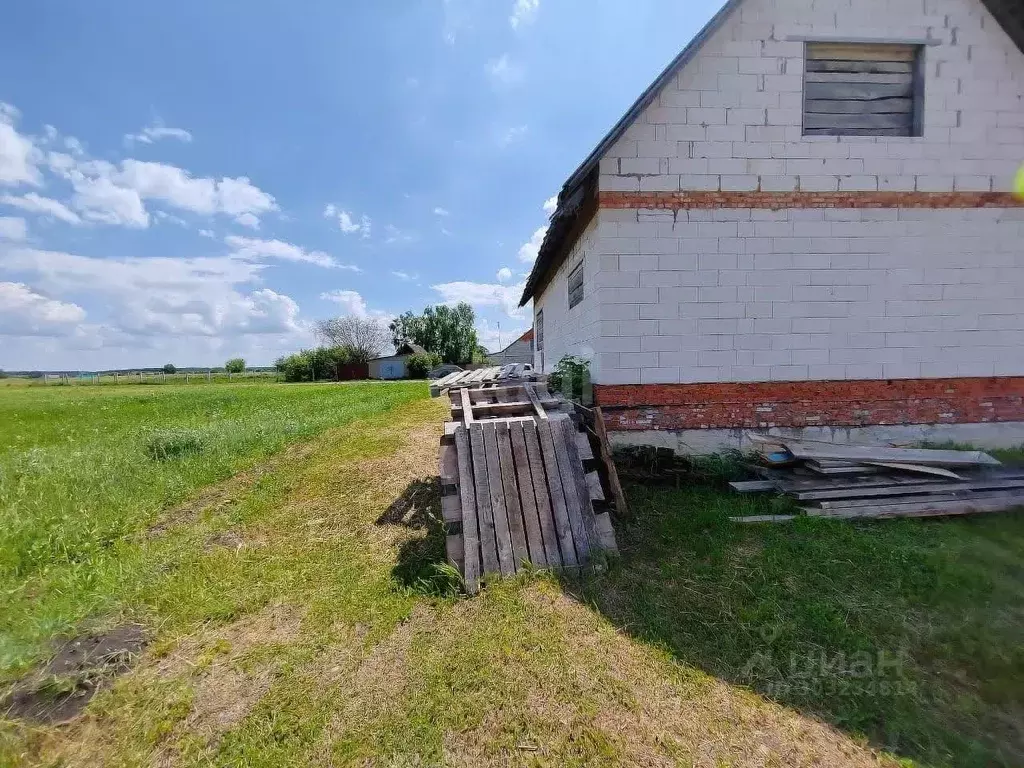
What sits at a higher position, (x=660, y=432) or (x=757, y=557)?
(x=660, y=432)

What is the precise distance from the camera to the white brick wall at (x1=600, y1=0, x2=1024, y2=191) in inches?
222

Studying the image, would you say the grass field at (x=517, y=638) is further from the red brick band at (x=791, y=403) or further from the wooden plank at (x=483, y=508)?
the red brick band at (x=791, y=403)

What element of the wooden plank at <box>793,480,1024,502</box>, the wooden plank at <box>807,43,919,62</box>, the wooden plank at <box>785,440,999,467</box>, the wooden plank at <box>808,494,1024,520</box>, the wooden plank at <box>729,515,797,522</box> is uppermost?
the wooden plank at <box>807,43,919,62</box>

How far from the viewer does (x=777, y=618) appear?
304 cm

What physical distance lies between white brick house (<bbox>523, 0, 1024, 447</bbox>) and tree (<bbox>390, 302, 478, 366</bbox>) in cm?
4796

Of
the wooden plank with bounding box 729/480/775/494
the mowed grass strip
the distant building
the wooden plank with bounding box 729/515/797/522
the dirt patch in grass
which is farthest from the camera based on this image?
the distant building

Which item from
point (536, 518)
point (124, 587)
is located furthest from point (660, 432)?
point (124, 587)

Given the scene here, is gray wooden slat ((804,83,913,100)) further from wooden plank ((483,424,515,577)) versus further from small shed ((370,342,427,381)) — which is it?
small shed ((370,342,427,381))

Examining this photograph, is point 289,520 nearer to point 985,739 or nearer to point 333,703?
point 333,703

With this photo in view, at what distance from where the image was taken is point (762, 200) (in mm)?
5785

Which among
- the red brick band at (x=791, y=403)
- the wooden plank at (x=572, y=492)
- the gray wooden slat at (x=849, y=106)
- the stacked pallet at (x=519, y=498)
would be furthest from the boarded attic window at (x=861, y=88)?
the stacked pallet at (x=519, y=498)

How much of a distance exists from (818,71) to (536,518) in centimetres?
689

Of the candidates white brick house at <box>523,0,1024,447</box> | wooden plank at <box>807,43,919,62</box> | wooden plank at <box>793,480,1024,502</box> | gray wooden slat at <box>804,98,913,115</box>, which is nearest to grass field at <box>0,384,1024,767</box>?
wooden plank at <box>793,480,1024,502</box>

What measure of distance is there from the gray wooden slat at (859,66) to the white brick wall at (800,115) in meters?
0.26
